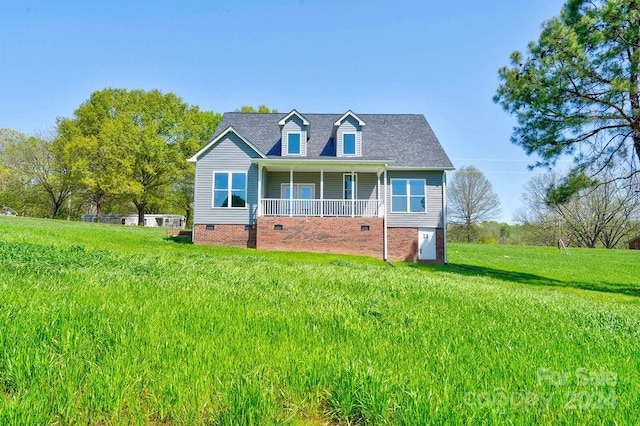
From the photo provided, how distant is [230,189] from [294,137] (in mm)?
4510

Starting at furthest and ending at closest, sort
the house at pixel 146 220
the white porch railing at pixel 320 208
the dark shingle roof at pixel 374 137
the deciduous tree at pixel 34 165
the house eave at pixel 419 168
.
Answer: the house at pixel 146 220
the deciduous tree at pixel 34 165
the dark shingle roof at pixel 374 137
the house eave at pixel 419 168
the white porch railing at pixel 320 208

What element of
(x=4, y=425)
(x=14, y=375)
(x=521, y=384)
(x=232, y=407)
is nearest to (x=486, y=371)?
(x=521, y=384)

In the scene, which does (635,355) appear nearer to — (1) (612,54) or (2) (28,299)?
(2) (28,299)

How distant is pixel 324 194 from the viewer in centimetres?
1914

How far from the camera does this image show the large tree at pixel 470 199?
42.6 m

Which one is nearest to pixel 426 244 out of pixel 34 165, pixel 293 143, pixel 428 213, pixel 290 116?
pixel 428 213

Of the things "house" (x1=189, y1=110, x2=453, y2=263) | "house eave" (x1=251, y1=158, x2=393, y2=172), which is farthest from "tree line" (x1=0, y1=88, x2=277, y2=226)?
"house eave" (x1=251, y1=158, x2=393, y2=172)

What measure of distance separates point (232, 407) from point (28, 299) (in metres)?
2.97

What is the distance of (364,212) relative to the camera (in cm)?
1817

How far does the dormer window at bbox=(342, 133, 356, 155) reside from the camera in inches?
738

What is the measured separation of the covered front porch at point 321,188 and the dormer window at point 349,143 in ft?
3.60

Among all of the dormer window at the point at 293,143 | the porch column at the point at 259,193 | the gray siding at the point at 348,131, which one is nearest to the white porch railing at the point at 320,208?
the porch column at the point at 259,193

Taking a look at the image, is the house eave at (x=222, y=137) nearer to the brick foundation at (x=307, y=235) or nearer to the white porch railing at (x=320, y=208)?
the white porch railing at (x=320, y=208)

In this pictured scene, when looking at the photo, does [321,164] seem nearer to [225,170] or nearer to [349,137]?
[349,137]
